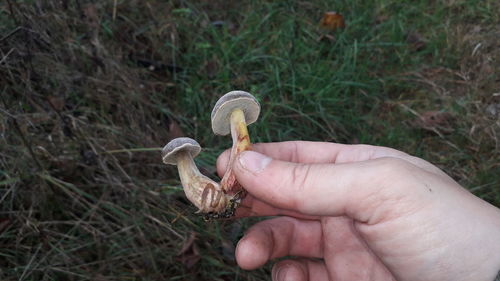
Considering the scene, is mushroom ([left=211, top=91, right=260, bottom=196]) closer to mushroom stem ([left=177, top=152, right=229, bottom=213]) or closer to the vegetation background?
mushroom stem ([left=177, top=152, right=229, bottom=213])

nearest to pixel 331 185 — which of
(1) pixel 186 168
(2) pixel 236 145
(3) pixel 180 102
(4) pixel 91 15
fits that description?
(2) pixel 236 145

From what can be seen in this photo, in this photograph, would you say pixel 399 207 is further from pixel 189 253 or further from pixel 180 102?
pixel 180 102

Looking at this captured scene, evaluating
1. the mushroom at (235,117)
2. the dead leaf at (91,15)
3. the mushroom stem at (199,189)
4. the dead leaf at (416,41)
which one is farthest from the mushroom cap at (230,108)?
the dead leaf at (416,41)

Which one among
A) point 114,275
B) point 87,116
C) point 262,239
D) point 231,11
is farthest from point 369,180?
point 231,11

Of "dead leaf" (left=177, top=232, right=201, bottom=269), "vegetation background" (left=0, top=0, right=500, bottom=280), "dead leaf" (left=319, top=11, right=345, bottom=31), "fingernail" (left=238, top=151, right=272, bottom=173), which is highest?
"fingernail" (left=238, top=151, right=272, bottom=173)

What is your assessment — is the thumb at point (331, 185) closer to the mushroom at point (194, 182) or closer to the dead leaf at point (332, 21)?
the mushroom at point (194, 182)

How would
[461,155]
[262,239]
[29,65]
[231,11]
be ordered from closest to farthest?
[262,239] < [29,65] < [461,155] < [231,11]

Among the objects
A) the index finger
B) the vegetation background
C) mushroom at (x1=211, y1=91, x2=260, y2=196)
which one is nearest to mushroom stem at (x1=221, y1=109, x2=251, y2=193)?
mushroom at (x1=211, y1=91, x2=260, y2=196)

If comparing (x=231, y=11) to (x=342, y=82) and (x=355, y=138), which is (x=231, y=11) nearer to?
(x=342, y=82)
